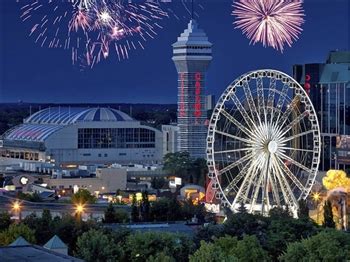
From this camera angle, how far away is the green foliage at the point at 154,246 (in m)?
30.8

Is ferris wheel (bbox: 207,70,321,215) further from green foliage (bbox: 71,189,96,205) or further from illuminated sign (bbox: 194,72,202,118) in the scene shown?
illuminated sign (bbox: 194,72,202,118)

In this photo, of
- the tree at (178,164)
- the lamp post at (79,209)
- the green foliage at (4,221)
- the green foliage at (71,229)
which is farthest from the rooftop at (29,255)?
the tree at (178,164)

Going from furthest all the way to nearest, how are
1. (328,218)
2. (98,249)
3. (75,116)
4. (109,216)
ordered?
(75,116) < (109,216) < (328,218) < (98,249)

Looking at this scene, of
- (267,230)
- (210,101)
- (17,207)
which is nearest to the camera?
(267,230)

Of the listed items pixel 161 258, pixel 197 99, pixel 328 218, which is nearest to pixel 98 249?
pixel 161 258

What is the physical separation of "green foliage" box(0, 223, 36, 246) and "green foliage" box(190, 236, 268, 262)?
18.7 ft

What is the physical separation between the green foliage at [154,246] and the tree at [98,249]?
0.41 m

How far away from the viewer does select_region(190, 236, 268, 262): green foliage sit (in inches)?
1100

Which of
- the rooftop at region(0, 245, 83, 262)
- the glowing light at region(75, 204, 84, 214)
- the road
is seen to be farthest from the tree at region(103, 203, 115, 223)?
the rooftop at region(0, 245, 83, 262)

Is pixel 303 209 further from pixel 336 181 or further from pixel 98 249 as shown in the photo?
pixel 98 249

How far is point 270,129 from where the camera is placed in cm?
4259

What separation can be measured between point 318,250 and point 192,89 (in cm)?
5413

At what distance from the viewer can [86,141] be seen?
83188mm

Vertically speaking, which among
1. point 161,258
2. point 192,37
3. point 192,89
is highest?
point 192,37
